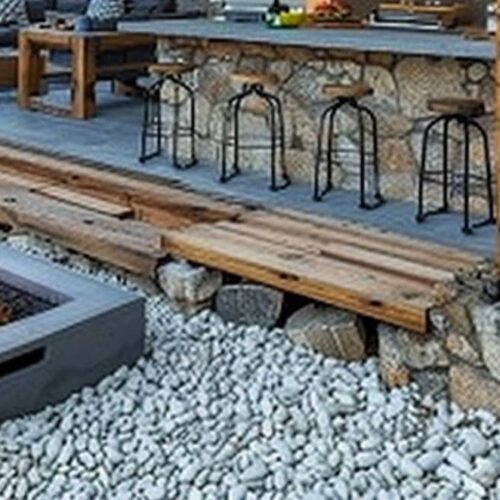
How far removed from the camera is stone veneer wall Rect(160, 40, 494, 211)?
17.8ft

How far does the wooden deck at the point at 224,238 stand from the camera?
4109 mm

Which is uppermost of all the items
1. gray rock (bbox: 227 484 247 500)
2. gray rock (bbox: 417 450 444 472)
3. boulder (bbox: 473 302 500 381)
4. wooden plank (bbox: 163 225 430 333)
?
boulder (bbox: 473 302 500 381)

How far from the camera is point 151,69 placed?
632cm

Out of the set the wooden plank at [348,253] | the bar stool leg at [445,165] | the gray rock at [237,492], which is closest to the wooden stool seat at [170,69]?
the wooden plank at [348,253]

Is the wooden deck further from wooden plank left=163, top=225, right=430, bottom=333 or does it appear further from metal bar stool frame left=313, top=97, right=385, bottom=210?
metal bar stool frame left=313, top=97, right=385, bottom=210

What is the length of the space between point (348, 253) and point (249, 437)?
119cm

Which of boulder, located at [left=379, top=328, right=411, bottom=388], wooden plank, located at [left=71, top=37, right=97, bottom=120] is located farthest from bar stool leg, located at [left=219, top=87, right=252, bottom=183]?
boulder, located at [left=379, top=328, right=411, bottom=388]

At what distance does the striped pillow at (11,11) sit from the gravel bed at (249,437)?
631 cm

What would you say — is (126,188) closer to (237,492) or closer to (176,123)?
(176,123)

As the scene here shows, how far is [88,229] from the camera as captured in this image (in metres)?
5.20

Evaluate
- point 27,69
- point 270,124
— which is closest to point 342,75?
point 270,124

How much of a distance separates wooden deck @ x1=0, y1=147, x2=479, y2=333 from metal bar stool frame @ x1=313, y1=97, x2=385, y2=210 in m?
0.51

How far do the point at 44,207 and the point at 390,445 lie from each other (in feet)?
9.01

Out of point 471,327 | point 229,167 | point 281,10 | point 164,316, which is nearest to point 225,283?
point 164,316
